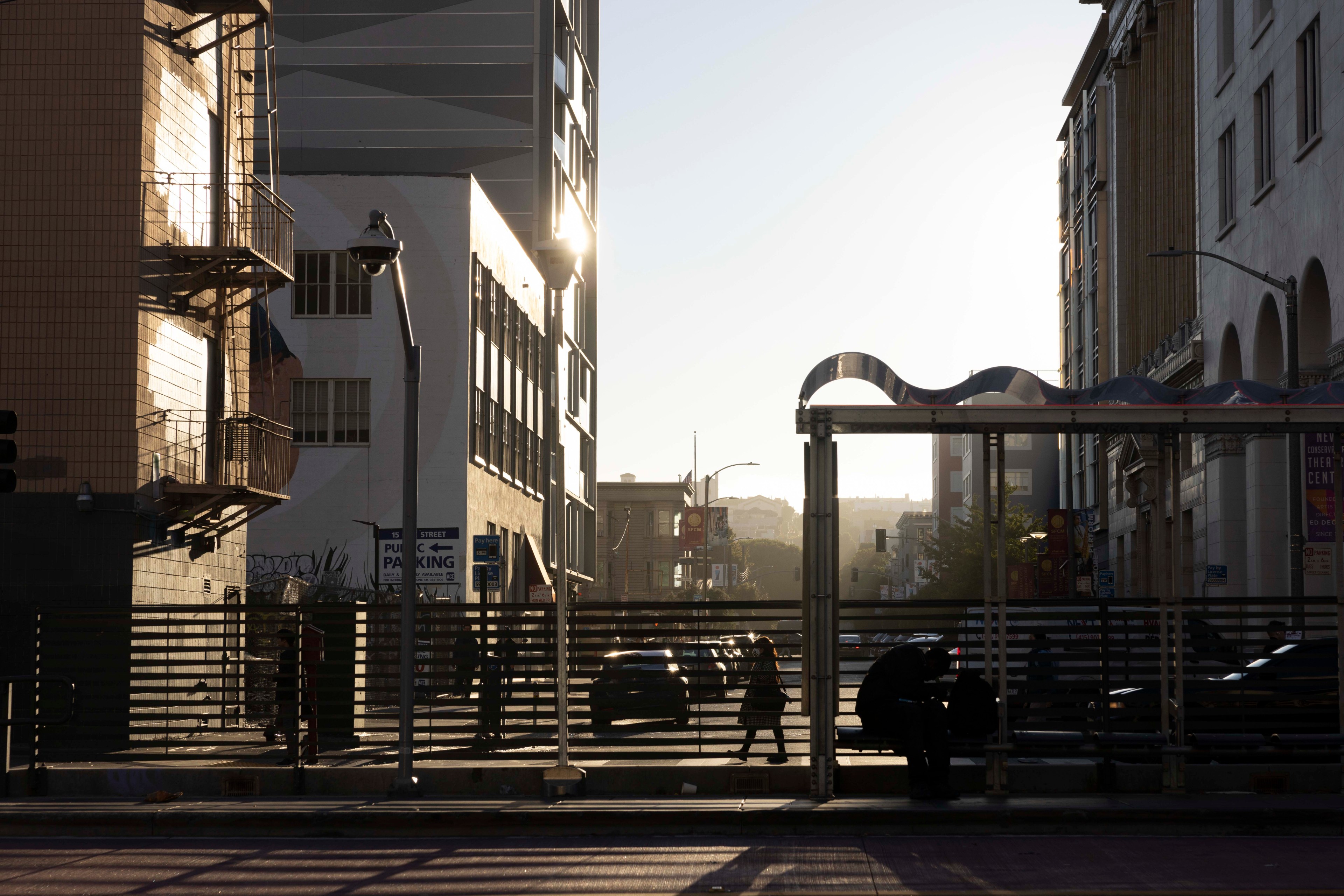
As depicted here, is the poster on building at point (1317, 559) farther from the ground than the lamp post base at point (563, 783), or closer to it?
farther from the ground

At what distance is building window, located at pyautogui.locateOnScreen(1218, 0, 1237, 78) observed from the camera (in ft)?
142

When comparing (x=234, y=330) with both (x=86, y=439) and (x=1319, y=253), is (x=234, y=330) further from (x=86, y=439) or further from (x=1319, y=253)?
(x=1319, y=253)

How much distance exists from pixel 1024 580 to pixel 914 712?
164 ft

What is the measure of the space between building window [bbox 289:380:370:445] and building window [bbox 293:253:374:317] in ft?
6.64

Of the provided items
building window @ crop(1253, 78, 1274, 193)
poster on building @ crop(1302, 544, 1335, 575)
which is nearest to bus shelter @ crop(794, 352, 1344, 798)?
poster on building @ crop(1302, 544, 1335, 575)

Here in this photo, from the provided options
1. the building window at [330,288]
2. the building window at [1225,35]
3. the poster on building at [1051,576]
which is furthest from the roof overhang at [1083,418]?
the poster on building at [1051,576]

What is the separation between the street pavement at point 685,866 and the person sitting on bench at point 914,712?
1392 mm

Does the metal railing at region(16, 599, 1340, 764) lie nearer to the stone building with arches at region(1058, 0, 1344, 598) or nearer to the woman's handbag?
the woman's handbag

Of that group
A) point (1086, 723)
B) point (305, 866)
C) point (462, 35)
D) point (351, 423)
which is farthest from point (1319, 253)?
point (462, 35)

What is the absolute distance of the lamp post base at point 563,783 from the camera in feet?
48.9

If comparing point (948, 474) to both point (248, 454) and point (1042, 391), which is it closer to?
point (248, 454)

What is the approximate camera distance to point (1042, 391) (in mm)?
14336

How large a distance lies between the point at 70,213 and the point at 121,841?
474 inches

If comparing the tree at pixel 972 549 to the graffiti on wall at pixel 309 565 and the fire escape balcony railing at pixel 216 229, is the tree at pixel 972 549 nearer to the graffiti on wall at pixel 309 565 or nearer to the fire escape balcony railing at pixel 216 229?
the graffiti on wall at pixel 309 565
